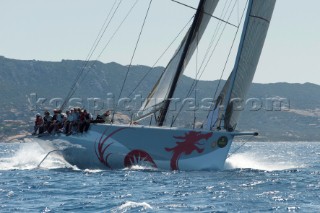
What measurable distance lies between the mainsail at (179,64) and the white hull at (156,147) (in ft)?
6.44

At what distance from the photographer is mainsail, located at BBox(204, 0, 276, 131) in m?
24.5

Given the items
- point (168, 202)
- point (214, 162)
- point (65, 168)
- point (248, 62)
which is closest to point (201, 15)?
point (248, 62)

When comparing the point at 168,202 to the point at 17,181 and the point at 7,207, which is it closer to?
the point at 7,207

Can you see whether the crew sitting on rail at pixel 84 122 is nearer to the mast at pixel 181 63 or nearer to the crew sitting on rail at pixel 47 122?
the crew sitting on rail at pixel 47 122

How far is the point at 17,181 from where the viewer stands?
23703 millimetres

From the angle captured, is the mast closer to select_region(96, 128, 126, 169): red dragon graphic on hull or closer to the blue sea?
select_region(96, 128, 126, 169): red dragon graphic on hull

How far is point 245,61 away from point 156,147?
14.1 feet

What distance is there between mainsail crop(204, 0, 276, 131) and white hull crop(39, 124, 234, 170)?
75 centimetres

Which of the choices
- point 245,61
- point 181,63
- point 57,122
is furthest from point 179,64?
point 57,122

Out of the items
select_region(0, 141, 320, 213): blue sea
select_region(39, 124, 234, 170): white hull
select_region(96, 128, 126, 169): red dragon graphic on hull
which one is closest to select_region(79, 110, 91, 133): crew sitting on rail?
select_region(39, 124, 234, 170): white hull

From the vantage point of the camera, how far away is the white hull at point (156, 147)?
24.8 metres

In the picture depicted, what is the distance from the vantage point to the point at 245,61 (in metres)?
24.6

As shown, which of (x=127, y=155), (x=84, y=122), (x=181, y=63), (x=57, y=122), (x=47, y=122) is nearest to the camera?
(x=127, y=155)

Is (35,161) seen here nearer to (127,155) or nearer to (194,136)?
(127,155)
